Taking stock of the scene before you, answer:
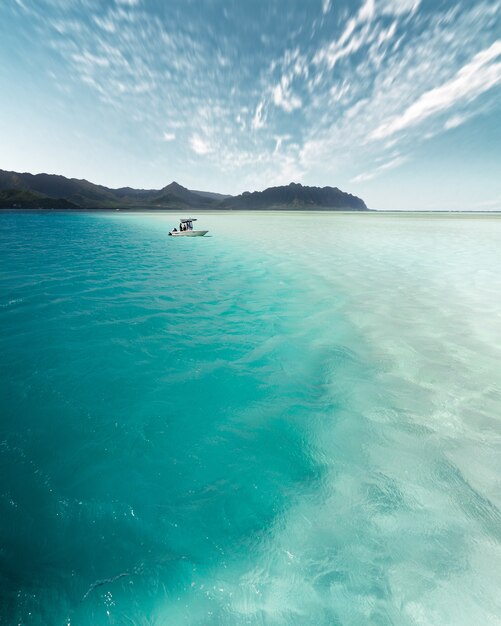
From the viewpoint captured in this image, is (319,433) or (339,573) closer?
(339,573)

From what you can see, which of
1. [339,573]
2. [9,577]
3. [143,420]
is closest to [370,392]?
[339,573]

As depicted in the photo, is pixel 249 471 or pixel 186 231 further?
pixel 186 231

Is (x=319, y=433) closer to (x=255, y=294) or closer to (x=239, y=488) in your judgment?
(x=239, y=488)

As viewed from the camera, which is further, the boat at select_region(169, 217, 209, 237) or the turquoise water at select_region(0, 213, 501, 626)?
the boat at select_region(169, 217, 209, 237)

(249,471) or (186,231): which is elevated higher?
(249,471)

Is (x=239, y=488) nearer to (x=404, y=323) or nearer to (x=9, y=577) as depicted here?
(x=9, y=577)

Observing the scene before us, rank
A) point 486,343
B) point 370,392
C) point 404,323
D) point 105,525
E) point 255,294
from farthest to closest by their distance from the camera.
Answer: point 255,294, point 404,323, point 486,343, point 370,392, point 105,525

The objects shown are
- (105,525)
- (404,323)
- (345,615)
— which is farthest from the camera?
(404,323)

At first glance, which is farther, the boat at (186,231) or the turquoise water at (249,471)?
the boat at (186,231)
